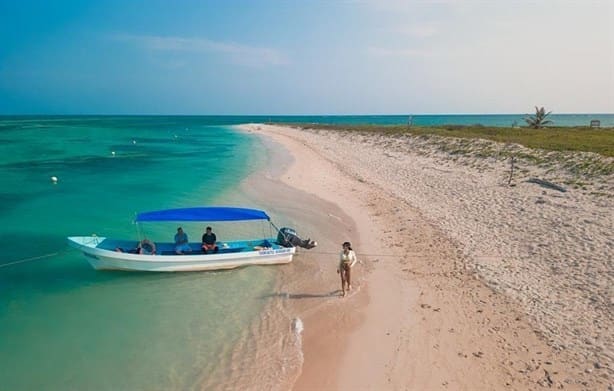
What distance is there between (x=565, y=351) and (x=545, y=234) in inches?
303

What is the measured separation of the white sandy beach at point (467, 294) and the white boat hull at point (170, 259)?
1545mm

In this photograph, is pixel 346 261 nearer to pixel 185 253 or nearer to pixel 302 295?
pixel 302 295

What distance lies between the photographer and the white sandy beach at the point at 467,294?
344 inches

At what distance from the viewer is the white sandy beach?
874cm

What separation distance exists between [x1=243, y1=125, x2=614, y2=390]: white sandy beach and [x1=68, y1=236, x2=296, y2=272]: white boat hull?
60.8 inches

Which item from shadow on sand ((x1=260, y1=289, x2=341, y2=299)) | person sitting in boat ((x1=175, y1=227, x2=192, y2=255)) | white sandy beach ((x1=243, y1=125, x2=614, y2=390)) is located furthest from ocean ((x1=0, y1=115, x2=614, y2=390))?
white sandy beach ((x1=243, y1=125, x2=614, y2=390))

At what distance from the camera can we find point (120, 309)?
12.6m

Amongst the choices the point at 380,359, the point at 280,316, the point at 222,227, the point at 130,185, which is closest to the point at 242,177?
the point at 130,185

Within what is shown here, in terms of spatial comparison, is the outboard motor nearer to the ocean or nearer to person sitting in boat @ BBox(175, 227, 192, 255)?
the ocean

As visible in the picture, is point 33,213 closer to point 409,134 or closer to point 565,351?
point 565,351

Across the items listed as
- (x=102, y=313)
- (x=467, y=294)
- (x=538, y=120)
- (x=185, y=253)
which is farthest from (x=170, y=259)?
(x=538, y=120)

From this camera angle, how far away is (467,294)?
12.0m

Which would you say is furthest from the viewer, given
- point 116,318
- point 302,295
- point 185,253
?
point 185,253

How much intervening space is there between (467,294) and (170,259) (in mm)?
9944
